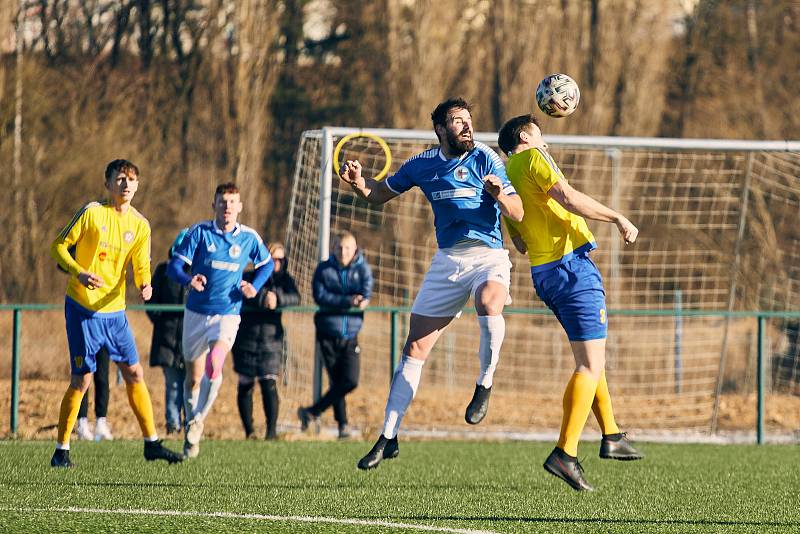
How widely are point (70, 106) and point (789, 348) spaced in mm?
10855

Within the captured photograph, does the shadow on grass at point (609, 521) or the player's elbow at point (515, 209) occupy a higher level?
the player's elbow at point (515, 209)

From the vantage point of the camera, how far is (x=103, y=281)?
8.99 meters

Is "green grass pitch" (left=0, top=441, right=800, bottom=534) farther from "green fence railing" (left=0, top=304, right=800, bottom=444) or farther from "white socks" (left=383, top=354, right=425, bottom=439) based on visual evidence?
"green fence railing" (left=0, top=304, right=800, bottom=444)

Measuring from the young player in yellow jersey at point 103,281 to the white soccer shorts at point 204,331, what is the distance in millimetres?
633

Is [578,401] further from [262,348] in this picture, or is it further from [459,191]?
[262,348]

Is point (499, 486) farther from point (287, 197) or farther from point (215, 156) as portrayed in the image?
point (287, 197)

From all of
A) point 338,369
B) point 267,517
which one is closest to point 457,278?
point 267,517

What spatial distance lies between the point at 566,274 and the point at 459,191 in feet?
2.46

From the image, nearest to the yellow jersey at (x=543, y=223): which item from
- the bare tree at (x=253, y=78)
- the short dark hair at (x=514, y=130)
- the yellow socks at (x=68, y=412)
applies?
the short dark hair at (x=514, y=130)

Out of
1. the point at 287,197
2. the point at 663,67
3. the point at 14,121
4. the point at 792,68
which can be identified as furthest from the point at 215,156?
the point at 792,68

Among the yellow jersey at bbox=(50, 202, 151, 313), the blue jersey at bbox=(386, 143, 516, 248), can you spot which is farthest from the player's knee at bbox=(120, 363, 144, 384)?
the blue jersey at bbox=(386, 143, 516, 248)

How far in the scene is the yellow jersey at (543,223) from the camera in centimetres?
782

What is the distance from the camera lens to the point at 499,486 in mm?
8836

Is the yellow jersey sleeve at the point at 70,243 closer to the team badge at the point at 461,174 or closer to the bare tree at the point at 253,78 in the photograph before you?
the team badge at the point at 461,174
